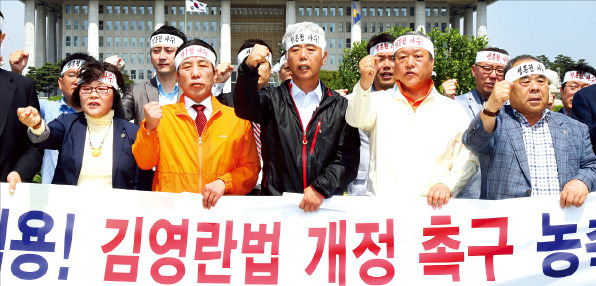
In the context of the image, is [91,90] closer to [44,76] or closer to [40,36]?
[44,76]

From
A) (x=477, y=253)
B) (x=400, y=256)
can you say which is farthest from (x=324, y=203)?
(x=477, y=253)

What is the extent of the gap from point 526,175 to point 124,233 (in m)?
3.09

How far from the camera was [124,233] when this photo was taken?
4340 millimetres

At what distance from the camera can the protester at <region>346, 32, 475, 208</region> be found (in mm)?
4457

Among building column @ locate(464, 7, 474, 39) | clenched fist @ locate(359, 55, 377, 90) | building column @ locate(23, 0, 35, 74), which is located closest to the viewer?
clenched fist @ locate(359, 55, 377, 90)

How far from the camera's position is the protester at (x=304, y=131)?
14.3 ft

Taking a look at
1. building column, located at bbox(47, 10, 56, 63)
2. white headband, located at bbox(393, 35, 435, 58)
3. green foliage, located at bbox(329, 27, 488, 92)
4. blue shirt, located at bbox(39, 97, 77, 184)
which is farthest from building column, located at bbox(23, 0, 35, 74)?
white headband, located at bbox(393, 35, 435, 58)

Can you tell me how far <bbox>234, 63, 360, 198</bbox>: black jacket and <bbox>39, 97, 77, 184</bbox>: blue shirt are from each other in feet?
8.67

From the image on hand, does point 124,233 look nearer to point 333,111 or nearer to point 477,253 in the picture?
point 333,111

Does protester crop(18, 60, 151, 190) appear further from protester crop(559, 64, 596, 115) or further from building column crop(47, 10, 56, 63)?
building column crop(47, 10, 56, 63)

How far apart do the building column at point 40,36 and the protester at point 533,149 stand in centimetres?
8976

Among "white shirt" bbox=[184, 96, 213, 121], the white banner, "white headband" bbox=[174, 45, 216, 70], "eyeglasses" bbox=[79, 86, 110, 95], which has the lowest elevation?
the white banner

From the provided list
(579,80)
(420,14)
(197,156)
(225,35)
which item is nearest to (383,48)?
(197,156)

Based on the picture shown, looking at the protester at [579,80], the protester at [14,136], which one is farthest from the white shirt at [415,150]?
the protester at [579,80]
